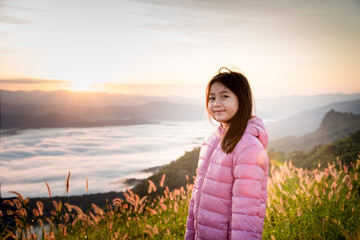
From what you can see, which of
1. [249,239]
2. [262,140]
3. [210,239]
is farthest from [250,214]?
[262,140]

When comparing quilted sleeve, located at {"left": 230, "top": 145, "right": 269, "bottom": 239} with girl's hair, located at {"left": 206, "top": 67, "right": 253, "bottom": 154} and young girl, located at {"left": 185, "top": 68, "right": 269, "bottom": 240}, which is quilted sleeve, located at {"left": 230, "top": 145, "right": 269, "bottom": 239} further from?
girl's hair, located at {"left": 206, "top": 67, "right": 253, "bottom": 154}

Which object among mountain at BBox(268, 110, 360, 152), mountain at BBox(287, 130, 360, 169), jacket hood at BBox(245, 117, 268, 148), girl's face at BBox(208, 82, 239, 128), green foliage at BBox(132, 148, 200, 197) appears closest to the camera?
jacket hood at BBox(245, 117, 268, 148)

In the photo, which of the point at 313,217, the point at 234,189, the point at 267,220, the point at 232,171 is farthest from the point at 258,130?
the point at 313,217

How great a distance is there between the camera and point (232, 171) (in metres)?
2.43

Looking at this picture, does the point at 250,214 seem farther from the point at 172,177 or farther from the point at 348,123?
the point at 348,123

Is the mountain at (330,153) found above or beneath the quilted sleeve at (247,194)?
beneath

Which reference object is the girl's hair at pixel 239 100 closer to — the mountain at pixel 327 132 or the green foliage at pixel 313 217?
the green foliage at pixel 313 217

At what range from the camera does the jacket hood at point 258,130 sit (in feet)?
8.11

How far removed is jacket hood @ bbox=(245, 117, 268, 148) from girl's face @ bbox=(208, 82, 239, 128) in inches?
8.3

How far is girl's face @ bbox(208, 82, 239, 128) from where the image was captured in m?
2.59

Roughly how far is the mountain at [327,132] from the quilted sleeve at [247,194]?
58.0ft

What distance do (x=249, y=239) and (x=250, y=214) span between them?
0.21 meters

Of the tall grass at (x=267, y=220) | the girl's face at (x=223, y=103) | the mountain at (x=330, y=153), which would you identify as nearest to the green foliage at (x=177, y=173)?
the mountain at (x=330, y=153)

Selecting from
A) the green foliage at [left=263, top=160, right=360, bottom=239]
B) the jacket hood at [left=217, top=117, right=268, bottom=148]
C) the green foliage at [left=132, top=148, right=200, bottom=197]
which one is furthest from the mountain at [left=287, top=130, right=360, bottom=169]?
the jacket hood at [left=217, top=117, right=268, bottom=148]
